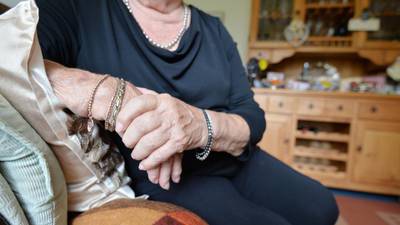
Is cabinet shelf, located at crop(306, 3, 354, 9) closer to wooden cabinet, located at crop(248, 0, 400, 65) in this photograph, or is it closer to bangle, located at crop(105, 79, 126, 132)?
wooden cabinet, located at crop(248, 0, 400, 65)

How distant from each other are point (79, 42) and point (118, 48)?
75mm

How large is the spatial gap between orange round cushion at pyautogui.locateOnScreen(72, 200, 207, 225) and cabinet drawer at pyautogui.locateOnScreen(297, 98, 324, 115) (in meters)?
1.75

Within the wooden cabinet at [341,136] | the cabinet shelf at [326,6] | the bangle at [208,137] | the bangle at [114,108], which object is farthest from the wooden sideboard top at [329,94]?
the bangle at [114,108]

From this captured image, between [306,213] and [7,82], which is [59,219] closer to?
[7,82]

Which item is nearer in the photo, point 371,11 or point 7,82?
point 7,82

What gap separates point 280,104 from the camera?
1.99 metres

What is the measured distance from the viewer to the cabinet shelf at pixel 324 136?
6.33ft

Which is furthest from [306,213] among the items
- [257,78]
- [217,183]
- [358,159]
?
[257,78]

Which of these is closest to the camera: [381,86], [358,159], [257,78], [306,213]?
[306,213]

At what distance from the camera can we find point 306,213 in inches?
27.7

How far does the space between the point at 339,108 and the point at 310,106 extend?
0.19 m

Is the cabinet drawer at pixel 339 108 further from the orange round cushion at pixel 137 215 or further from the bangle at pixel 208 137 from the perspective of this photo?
the orange round cushion at pixel 137 215

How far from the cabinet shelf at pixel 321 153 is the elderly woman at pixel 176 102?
4.26 ft

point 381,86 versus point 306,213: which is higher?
point 381,86
